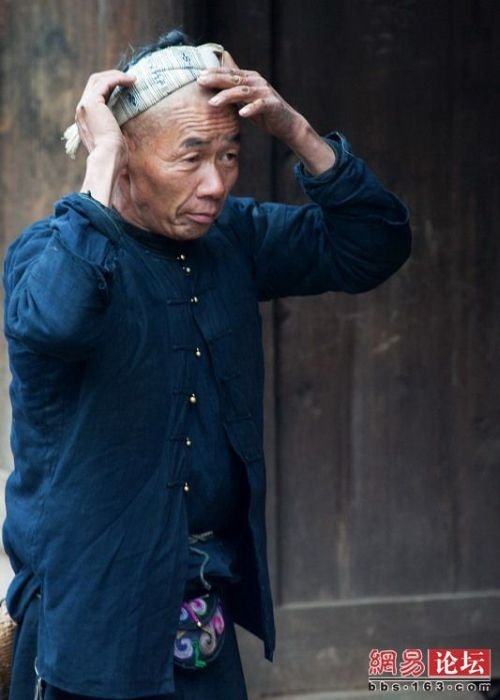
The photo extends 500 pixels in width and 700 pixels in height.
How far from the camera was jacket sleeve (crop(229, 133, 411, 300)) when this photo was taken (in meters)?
2.95

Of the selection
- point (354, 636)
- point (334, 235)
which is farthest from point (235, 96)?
point (354, 636)

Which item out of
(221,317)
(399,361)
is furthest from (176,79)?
(399,361)

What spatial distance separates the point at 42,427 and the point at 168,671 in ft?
1.64

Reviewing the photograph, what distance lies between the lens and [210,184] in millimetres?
2717

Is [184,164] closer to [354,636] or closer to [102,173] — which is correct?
[102,173]

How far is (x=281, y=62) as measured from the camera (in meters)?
4.06

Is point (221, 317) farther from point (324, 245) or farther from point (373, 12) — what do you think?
point (373, 12)

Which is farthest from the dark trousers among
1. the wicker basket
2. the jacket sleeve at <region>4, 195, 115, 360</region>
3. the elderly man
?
the jacket sleeve at <region>4, 195, 115, 360</region>

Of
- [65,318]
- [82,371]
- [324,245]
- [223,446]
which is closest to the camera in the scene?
[65,318]

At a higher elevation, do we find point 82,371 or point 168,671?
point 82,371

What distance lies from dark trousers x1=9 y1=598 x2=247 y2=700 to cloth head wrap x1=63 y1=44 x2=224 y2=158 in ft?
3.09

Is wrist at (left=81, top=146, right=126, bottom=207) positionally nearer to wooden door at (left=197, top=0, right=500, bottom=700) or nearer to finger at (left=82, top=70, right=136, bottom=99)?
finger at (left=82, top=70, right=136, bottom=99)

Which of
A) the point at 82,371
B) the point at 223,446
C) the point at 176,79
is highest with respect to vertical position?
the point at 176,79

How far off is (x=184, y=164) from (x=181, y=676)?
0.97 meters
